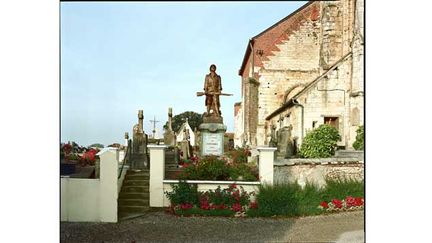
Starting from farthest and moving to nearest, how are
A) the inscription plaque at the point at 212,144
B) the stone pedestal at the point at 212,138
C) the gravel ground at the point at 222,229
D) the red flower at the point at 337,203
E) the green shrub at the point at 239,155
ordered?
1. the inscription plaque at the point at 212,144
2. the green shrub at the point at 239,155
3. the stone pedestal at the point at 212,138
4. the red flower at the point at 337,203
5. the gravel ground at the point at 222,229

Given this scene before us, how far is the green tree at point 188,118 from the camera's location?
23.6 ft

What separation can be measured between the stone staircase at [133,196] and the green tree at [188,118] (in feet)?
3.37

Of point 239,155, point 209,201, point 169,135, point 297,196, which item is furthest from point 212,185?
point 297,196

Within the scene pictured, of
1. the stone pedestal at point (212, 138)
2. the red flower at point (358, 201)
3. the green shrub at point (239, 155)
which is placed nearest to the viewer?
the red flower at point (358, 201)

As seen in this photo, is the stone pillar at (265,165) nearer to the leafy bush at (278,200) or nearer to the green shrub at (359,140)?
the leafy bush at (278,200)

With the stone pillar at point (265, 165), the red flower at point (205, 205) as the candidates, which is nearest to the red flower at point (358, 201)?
the stone pillar at point (265, 165)

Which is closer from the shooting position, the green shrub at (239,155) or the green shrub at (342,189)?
the green shrub at (342,189)

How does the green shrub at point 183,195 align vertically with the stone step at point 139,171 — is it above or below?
below

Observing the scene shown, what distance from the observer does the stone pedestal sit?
7521mm

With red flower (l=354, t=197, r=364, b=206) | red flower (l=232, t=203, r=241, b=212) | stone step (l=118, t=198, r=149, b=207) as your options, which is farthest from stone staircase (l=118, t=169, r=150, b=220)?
red flower (l=354, t=197, r=364, b=206)

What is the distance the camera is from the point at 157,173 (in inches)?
303

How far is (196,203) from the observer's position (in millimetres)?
7469

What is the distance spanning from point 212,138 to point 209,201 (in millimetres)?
1077
